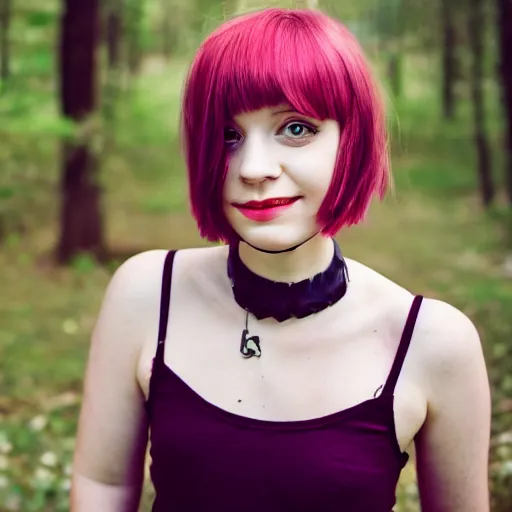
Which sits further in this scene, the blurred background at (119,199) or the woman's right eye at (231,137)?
the blurred background at (119,199)

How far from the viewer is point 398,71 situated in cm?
1245

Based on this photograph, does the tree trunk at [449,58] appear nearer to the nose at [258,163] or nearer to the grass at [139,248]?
the grass at [139,248]

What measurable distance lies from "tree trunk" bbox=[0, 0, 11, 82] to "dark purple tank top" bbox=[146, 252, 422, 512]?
6.06 metres

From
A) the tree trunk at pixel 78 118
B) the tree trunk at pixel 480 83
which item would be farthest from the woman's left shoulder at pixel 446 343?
the tree trunk at pixel 480 83

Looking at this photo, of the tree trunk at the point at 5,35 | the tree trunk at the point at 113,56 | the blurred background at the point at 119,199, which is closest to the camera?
the blurred background at the point at 119,199

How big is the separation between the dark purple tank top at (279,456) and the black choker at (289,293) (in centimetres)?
15

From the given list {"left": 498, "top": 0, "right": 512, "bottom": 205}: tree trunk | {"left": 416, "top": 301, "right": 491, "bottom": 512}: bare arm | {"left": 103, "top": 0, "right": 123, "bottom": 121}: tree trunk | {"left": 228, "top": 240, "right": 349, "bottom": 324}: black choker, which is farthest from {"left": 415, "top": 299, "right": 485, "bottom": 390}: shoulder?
{"left": 103, "top": 0, "right": 123, "bottom": 121}: tree trunk

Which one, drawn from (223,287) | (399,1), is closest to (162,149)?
(399,1)

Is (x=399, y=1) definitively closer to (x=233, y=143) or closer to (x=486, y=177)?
(x=486, y=177)

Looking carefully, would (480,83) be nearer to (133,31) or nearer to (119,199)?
(119,199)

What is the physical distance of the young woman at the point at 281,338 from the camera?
1.13 metres

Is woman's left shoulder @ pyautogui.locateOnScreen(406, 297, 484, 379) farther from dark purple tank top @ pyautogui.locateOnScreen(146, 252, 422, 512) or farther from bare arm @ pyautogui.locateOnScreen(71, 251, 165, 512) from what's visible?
bare arm @ pyautogui.locateOnScreen(71, 251, 165, 512)

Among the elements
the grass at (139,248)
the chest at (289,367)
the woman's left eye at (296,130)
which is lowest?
the grass at (139,248)

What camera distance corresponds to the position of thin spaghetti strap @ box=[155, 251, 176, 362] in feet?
4.31
